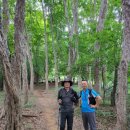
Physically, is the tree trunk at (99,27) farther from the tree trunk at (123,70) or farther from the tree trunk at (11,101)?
the tree trunk at (11,101)

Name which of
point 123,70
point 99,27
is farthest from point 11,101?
point 99,27

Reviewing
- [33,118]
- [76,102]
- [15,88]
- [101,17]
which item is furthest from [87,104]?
[101,17]

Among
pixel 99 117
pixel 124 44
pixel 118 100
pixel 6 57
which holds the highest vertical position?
pixel 124 44

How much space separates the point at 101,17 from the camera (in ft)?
50.9

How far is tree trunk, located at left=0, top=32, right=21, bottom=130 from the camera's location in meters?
7.53

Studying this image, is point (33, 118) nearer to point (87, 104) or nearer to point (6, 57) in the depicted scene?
point (87, 104)

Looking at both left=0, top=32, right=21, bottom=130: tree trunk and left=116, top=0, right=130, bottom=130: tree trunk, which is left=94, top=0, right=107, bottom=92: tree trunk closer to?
left=116, top=0, right=130, bottom=130: tree trunk

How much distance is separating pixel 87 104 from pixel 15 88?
→ 2228 millimetres

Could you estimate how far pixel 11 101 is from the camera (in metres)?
8.18

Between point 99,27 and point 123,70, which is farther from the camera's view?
point 99,27

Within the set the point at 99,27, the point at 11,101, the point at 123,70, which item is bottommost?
the point at 11,101

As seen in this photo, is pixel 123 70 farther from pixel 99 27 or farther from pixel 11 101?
pixel 99 27

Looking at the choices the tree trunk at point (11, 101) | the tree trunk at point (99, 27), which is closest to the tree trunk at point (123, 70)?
the tree trunk at point (11, 101)

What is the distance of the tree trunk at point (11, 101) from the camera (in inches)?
297
